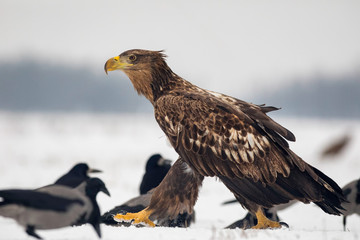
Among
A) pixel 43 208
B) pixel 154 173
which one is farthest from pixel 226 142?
pixel 154 173

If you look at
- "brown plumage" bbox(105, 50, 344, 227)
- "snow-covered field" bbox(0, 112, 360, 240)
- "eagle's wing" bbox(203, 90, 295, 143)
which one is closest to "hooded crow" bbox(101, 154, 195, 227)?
"snow-covered field" bbox(0, 112, 360, 240)

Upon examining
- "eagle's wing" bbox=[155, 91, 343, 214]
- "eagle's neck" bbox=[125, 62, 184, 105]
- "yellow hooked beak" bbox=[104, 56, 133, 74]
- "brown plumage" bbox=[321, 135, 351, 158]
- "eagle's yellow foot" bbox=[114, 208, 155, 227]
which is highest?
"brown plumage" bbox=[321, 135, 351, 158]

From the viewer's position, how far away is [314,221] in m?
8.95

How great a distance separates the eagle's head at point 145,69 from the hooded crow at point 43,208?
2119mm

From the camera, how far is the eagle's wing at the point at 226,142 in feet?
17.8

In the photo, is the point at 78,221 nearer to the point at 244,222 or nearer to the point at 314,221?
the point at 244,222

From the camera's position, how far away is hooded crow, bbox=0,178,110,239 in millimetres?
3977

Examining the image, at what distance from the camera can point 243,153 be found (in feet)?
17.8

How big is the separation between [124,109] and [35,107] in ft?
49.4

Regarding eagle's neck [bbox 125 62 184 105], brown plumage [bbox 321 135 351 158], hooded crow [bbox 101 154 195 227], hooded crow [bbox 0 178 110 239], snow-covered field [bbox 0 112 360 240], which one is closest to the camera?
hooded crow [bbox 0 178 110 239]

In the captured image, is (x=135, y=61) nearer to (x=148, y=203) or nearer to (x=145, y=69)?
(x=145, y=69)

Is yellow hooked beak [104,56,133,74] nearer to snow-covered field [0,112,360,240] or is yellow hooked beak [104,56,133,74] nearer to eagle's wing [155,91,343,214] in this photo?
eagle's wing [155,91,343,214]

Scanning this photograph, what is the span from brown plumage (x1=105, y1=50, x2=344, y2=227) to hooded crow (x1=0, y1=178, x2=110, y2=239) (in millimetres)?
Answer: 1584

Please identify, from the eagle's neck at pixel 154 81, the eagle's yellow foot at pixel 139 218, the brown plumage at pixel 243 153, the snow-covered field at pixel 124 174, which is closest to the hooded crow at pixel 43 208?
the snow-covered field at pixel 124 174
